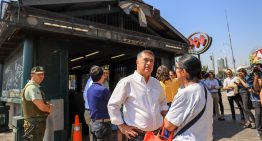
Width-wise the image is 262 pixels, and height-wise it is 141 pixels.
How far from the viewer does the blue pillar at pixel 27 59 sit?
658cm

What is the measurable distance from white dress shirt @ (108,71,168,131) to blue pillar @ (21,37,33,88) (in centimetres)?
433

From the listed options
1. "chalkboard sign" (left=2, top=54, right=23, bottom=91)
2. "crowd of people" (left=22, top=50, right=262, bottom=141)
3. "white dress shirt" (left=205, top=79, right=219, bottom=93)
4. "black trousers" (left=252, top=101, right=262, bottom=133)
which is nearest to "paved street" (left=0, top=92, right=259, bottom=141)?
"black trousers" (left=252, top=101, right=262, bottom=133)

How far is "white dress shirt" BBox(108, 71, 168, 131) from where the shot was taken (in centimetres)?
296

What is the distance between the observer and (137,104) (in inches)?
119

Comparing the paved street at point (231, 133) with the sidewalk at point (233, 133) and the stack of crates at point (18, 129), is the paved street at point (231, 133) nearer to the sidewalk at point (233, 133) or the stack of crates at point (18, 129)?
the sidewalk at point (233, 133)

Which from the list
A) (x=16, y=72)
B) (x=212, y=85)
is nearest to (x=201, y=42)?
(x=212, y=85)

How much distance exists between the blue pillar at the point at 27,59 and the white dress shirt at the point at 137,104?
4.33 meters

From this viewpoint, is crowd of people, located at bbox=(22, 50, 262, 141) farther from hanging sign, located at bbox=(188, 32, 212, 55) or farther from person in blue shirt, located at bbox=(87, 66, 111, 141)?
hanging sign, located at bbox=(188, 32, 212, 55)

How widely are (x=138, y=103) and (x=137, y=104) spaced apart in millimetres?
17

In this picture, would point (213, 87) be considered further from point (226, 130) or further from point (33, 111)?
point (33, 111)

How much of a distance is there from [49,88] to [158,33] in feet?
18.2

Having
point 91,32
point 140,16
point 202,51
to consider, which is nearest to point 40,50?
point 91,32

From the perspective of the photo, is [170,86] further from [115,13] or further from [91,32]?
[115,13]

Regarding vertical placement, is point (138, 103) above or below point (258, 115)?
above
